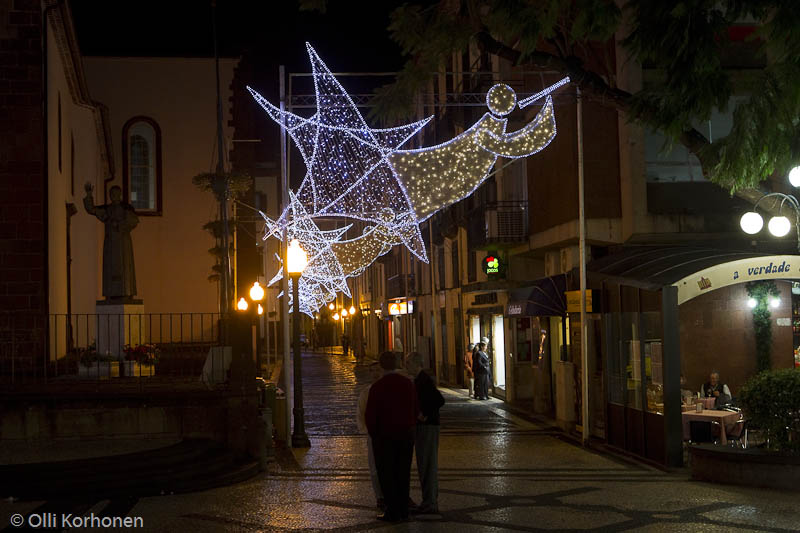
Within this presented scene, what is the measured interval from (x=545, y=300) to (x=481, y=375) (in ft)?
21.4

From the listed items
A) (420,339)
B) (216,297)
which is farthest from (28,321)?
Result: (420,339)

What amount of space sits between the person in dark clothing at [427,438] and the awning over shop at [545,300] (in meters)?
10.7

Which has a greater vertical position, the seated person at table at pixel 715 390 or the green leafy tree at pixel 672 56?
the green leafy tree at pixel 672 56

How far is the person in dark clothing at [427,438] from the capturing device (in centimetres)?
978

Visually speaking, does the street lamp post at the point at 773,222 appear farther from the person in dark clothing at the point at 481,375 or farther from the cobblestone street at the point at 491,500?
the person in dark clothing at the point at 481,375

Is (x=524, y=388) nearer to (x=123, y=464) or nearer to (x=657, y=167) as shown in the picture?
(x=657, y=167)

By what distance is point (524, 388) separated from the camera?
25.5m

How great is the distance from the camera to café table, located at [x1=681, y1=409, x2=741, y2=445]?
1455 centimetres

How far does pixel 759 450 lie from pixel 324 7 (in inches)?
311

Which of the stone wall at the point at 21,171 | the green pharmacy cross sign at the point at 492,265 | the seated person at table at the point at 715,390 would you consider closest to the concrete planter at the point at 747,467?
the seated person at table at the point at 715,390

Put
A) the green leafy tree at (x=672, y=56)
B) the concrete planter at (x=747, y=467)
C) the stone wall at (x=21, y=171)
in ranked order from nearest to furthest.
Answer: the green leafy tree at (x=672, y=56), the concrete planter at (x=747, y=467), the stone wall at (x=21, y=171)

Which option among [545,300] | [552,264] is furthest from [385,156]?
[552,264]

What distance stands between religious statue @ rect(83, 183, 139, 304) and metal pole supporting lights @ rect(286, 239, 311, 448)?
10.0 ft

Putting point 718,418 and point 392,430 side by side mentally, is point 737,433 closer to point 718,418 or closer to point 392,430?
point 718,418
